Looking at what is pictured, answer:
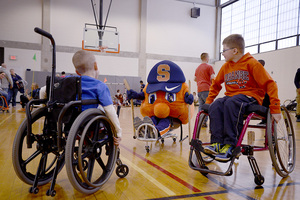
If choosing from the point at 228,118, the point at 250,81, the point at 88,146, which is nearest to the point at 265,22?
the point at 250,81

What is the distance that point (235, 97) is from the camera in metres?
1.89

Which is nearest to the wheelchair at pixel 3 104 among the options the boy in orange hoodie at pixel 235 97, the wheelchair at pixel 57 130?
the wheelchair at pixel 57 130

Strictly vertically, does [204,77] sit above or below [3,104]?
above

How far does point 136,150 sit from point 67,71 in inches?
414

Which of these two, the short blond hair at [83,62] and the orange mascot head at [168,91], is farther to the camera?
the orange mascot head at [168,91]

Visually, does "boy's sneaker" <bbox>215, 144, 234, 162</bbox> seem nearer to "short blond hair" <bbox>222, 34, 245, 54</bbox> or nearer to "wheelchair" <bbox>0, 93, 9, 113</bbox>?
"short blond hair" <bbox>222, 34, 245, 54</bbox>

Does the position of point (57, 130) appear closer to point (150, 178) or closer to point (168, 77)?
point (150, 178)

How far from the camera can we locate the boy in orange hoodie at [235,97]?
1811 millimetres

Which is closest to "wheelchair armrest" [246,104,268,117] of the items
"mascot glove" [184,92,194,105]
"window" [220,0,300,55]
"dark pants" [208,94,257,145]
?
"dark pants" [208,94,257,145]

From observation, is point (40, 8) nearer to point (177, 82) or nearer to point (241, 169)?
point (177, 82)

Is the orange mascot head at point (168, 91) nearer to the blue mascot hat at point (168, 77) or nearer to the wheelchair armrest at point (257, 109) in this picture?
the blue mascot hat at point (168, 77)

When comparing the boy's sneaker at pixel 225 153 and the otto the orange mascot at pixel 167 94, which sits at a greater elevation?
the otto the orange mascot at pixel 167 94

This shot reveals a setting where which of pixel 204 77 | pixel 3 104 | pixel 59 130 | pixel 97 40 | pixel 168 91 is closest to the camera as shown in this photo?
pixel 59 130

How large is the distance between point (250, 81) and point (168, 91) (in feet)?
4.18
